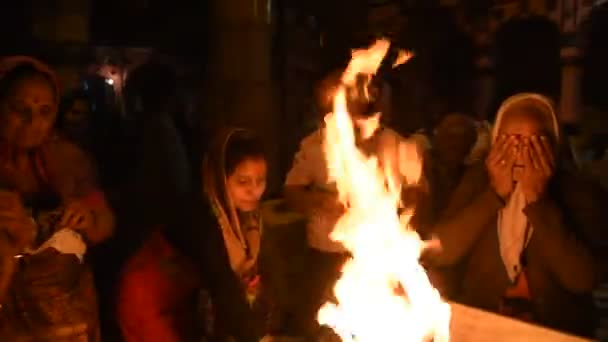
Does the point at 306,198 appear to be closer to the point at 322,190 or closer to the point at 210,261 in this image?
the point at 322,190

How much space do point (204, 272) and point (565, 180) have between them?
1.66 meters

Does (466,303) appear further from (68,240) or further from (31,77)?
(31,77)

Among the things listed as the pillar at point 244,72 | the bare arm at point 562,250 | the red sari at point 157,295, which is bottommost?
the red sari at point 157,295

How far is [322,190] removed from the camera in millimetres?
4898

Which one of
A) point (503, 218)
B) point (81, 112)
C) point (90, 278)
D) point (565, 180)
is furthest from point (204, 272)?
point (81, 112)

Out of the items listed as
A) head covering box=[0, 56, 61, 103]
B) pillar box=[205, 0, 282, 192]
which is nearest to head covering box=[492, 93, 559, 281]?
head covering box=[0, 56, 61, 103]

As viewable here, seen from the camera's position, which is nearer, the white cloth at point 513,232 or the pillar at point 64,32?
the white cloth at point 513,232

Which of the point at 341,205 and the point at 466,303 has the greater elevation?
the point at 341,205

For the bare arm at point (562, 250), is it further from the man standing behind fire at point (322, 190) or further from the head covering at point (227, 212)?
the head covering at point (227, 212)

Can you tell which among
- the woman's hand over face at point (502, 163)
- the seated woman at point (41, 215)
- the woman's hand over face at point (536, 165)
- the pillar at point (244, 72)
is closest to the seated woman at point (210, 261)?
the seated woman at point (41, 215)

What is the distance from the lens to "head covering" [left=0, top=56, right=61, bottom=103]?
365 centimetres

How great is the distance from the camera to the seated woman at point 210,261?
376cm

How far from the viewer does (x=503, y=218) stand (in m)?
3.89

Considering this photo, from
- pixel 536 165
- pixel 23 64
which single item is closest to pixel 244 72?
pixel 23 64
